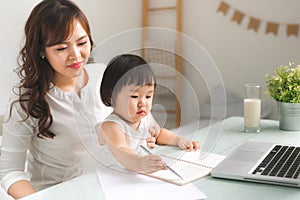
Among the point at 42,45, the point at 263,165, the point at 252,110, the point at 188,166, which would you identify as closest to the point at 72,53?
the point at 42,45

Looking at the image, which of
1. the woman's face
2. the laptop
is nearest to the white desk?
the laptop

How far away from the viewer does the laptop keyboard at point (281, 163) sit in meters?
0.95

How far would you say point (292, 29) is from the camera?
2957 mm

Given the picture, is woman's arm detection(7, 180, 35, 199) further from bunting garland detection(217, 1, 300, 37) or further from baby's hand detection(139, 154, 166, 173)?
bunting garland detection(217, 1, 300, 37)

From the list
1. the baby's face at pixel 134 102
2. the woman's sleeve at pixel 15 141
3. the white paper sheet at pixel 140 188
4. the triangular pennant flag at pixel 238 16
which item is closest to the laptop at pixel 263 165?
the white paper sheet at pixel 140 188

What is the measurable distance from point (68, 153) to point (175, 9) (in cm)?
252

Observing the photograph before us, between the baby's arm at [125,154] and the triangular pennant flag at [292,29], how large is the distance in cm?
235

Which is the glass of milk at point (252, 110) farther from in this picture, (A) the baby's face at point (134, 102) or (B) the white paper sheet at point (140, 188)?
(A) the baby's face at point (134, 102)

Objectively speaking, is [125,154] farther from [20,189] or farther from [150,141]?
[20,189]

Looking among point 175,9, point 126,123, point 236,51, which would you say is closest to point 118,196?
point 126,123

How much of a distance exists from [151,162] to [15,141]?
0.46 metres

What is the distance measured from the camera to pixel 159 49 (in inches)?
33.1

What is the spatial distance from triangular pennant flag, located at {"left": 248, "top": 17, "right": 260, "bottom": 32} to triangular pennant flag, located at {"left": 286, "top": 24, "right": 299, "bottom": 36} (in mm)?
243

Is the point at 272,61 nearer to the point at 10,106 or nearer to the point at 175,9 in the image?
the point at 175,9
